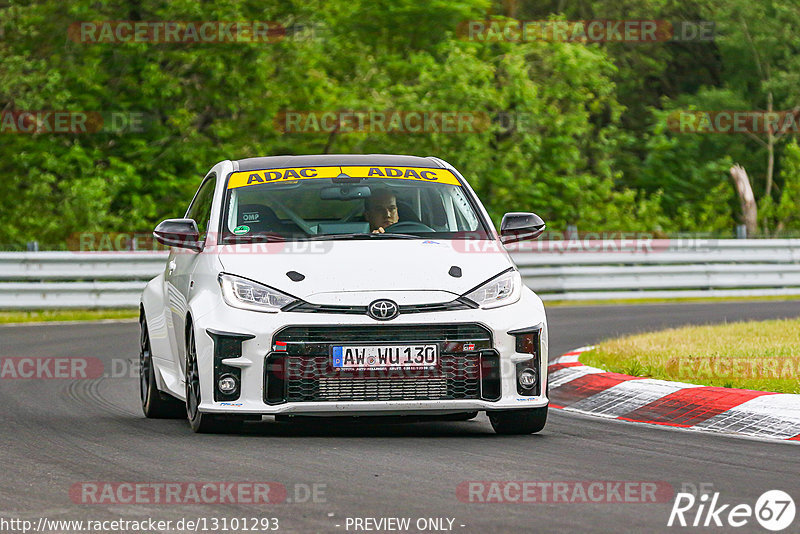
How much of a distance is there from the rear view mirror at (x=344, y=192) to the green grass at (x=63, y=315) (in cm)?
1211

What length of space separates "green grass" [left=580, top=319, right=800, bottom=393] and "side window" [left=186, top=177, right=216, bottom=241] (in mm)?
3260

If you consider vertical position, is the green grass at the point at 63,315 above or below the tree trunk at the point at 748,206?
below

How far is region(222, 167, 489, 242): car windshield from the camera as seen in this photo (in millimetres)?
8984

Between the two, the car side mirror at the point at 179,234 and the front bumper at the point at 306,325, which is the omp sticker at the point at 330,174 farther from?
the front bumper at the point at 306,325

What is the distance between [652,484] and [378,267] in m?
2.28
